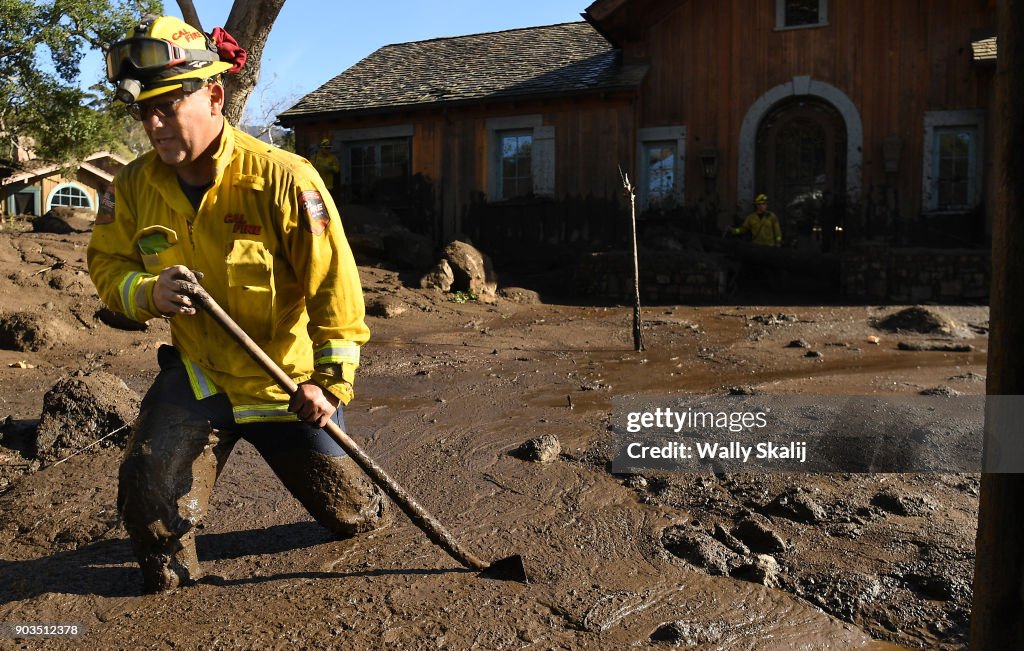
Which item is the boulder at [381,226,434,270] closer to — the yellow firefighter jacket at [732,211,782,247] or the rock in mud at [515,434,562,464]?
the yellow firefighter jacket at [732,211,782,247]

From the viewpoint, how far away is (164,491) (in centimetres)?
339

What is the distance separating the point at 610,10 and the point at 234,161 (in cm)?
1404

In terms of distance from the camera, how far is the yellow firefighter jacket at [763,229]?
15.4m

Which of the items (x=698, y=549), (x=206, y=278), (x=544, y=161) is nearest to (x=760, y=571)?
(x=698, y=549)

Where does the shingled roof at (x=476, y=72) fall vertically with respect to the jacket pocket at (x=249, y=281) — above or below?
above

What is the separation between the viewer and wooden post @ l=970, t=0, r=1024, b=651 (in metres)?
2.23

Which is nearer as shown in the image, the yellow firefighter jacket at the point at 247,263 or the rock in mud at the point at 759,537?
the yellow firefighter jacket at the point at 247,263

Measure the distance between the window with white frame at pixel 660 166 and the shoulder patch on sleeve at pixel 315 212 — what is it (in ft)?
46.4

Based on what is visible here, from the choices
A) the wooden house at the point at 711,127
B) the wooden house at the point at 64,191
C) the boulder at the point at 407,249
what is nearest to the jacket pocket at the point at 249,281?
the boulder at the point at 407,249

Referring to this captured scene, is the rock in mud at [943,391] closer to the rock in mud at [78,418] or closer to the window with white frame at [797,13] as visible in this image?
the rock in mud at [78,418]

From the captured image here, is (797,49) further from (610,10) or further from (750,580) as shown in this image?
(750,580)

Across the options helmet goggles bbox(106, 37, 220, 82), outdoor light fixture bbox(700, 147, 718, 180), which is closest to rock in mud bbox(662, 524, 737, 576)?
helmet goggles bbox(106, 37, 220, 82)

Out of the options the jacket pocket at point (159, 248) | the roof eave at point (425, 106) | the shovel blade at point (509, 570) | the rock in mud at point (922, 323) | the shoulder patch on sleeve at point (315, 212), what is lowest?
the shovel blade at point (509, 570)

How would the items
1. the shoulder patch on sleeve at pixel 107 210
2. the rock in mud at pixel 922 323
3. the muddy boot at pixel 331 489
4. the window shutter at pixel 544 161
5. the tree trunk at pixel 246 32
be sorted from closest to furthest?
the shoulder patch on sleeve at pixel 107 210 < the muddy boot at pixel 331 489 < the rock in mud at pixel 922 323 < the tree trunk at pixel 246 32 < the window shutter at pixel 544 161
